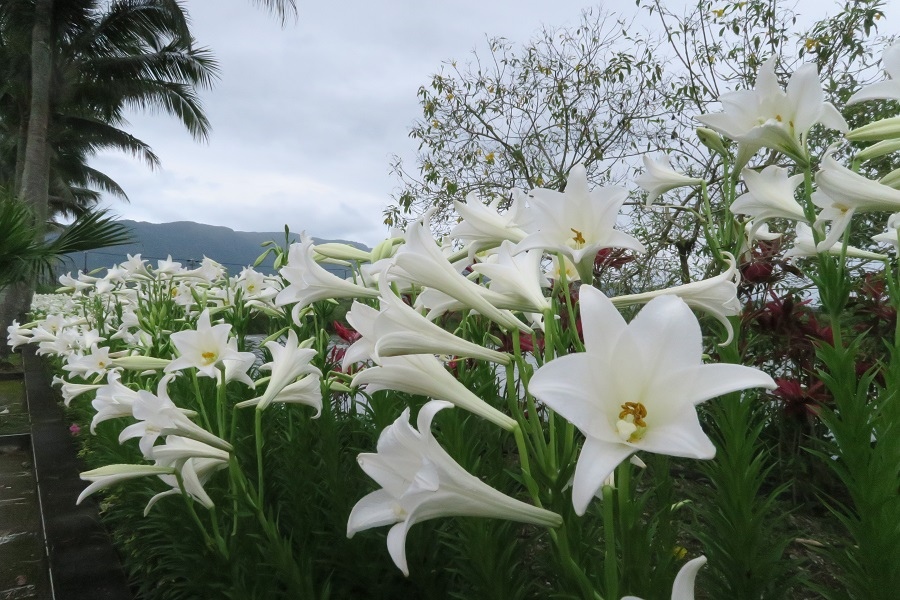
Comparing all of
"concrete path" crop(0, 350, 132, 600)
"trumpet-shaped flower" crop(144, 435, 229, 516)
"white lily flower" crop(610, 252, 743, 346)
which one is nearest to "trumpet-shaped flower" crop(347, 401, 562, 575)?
"white lily flower" crop(610, 252, 743, 346)

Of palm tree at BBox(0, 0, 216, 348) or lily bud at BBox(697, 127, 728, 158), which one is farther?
palm tree at BBox(0, 0, 216, 348)

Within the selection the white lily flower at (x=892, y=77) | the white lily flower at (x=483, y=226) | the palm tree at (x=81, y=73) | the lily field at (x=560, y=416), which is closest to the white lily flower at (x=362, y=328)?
the lily field at (x=560, y=416)

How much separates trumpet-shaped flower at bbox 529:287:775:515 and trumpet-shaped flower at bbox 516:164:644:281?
0.23 meters

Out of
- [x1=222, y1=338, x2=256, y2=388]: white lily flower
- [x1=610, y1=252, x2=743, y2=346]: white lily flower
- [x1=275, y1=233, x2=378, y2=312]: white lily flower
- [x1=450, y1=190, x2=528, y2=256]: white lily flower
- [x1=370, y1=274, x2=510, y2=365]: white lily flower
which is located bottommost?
[x1=222, y1=338, x2=256, y2=388]: white lily flower

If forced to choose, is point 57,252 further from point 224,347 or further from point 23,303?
point 23,303

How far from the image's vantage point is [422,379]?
0.87 meters

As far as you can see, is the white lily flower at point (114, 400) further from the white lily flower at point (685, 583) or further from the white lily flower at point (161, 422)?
the white lily flower at point (685, 583)

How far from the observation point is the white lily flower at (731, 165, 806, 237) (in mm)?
1206

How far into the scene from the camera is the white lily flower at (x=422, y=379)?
86 cm

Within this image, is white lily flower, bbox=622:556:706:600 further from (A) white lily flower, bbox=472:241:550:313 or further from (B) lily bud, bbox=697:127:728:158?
(B) lily bud, bbox=697:127:728:158

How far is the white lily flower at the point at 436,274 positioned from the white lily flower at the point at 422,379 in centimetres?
11

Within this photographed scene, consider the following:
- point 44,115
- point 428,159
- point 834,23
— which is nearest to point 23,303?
point 44,115

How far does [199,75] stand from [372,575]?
1658cm

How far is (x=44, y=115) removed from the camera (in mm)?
10734
